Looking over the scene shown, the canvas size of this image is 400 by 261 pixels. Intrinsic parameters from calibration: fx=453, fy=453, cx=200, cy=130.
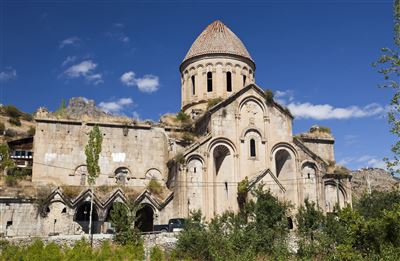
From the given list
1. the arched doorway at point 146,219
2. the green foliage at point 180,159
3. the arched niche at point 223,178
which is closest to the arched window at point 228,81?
the arched niche at point 223,178

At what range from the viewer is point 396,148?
15070 mm

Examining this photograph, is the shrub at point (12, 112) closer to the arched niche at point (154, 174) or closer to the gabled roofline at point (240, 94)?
the arched niche at point (154, 174)

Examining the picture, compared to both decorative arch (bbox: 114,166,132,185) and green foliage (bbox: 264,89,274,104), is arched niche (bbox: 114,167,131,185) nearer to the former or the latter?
decorative arch (bbox: 114,166,132,185)

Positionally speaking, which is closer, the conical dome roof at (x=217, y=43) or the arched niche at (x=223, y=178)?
the arched niche at (x=223, y=178)

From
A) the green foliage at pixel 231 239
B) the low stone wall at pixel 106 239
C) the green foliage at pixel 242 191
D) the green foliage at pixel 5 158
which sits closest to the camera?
the green foliage at pixel 231 239

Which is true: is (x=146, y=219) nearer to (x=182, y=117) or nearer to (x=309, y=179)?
(x=182, y=117)

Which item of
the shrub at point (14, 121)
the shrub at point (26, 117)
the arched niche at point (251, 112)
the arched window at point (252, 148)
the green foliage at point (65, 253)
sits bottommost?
the green foliage at point (65, 253)

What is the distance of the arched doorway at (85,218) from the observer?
2667cm

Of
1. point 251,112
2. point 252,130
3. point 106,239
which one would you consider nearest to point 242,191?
point 252,130

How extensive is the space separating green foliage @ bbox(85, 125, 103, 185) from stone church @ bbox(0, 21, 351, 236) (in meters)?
2.87

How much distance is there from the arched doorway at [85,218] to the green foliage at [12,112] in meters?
21.7

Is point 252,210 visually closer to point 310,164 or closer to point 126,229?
point 126,229

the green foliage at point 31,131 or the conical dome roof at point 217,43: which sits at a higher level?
the conical dome roof at point 217,43

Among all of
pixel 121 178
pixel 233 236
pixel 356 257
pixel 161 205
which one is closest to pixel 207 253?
pixel 233 236
